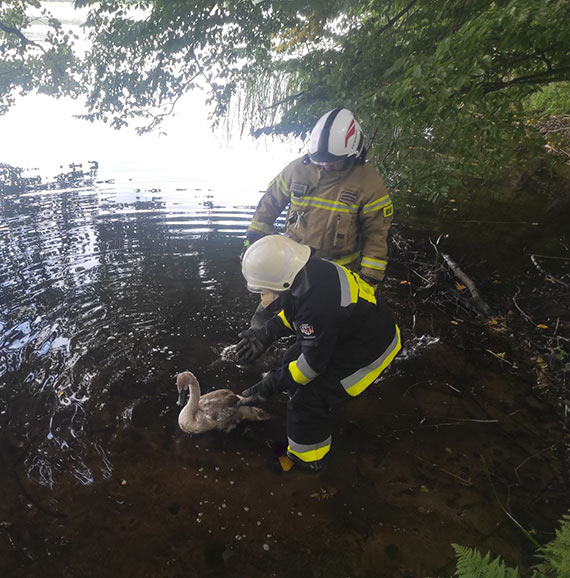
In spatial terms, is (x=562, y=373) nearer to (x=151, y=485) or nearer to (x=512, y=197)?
(x=151, y=485)

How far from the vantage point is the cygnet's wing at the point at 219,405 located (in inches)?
124

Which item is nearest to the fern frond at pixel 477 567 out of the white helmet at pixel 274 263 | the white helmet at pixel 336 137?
the white helmet at pixel 274 263

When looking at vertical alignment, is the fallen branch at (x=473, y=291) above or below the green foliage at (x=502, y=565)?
below

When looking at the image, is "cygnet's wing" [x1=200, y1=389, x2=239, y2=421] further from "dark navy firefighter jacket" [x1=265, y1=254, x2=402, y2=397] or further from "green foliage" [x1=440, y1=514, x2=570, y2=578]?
"green foliage" [x1=440, y1=514, x2=570, y2=578]

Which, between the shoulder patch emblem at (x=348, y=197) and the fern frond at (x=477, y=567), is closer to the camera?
the fern frond at (x=477, y=567)

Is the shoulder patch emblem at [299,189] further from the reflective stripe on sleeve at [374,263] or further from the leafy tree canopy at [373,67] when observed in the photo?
the leafy tree canopy at [373,67]

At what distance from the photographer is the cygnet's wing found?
3.15 meters

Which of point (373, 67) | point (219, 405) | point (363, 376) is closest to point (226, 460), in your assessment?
point (219, 405)

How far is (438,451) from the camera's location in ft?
10.4

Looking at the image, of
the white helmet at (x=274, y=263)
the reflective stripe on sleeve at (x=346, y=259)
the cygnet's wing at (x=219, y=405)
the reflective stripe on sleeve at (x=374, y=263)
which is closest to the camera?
the white helmet at (x=274, y=263)

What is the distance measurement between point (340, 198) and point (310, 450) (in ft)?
7.50

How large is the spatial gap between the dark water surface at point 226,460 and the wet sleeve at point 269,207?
157 cm

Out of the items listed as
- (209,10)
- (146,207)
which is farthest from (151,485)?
(146,207)

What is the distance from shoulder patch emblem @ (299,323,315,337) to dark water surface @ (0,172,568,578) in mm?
1385
